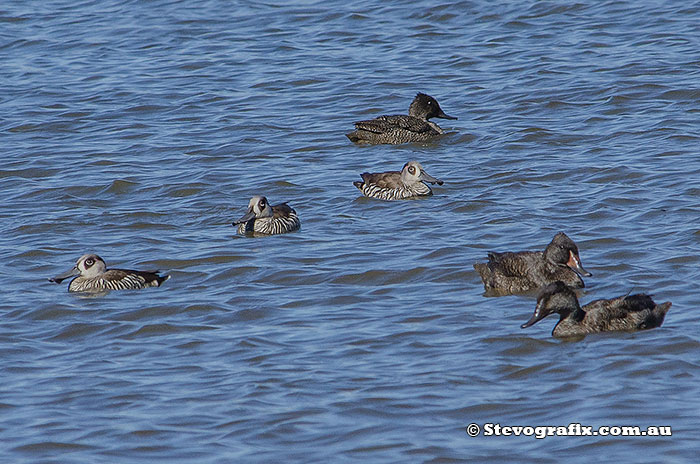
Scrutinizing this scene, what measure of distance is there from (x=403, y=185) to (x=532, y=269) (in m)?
3.48

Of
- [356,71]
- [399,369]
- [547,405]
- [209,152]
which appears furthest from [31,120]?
[547,405]

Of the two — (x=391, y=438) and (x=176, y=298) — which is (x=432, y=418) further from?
(x=176, y=298)

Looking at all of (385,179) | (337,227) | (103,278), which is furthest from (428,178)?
(103,278)

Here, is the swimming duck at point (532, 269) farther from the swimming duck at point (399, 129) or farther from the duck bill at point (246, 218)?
the swimming duck at point (399, 129)

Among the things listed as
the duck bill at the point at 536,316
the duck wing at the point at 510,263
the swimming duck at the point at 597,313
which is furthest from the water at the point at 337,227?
the duck wing at the point at 510,263

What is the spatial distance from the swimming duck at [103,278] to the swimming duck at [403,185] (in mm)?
3359

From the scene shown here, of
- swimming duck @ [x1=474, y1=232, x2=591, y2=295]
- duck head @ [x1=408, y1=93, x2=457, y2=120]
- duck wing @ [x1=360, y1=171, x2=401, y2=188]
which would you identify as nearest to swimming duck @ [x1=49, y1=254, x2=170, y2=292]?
swimming duck @ [x1=474, y1=232, x2=591, y2=295]

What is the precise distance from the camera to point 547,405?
7773mm

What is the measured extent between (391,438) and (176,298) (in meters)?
3.49

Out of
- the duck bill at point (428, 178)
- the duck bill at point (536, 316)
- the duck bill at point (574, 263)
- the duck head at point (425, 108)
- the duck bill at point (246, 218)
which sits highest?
the duck head at point (425, 108)

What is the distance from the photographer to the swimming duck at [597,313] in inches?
352

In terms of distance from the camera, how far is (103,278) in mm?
10617

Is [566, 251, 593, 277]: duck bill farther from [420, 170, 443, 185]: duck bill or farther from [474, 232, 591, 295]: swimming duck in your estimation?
[420, 170, 443, 185]: duck bill

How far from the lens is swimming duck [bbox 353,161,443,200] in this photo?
13422 mm
